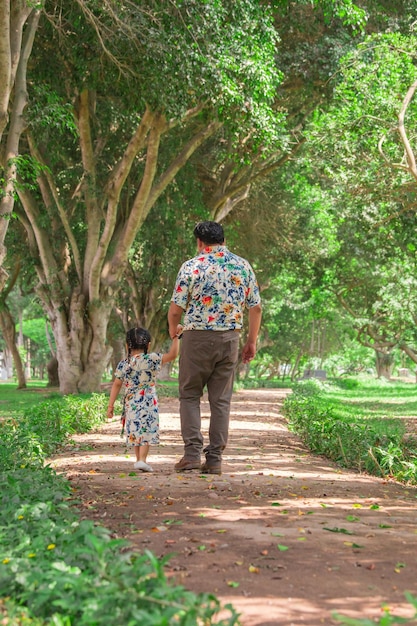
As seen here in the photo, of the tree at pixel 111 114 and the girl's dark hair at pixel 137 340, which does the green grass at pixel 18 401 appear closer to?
the tree at pixel 111 114

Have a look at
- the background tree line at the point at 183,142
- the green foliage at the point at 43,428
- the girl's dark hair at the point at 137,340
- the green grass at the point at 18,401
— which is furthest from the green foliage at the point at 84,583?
the green grass at the point at 18,401

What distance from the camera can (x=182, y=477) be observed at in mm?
6777

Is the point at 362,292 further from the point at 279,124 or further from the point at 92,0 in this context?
the point at 92,0

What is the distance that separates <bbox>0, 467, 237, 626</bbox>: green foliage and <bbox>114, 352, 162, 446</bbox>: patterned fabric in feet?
11.2

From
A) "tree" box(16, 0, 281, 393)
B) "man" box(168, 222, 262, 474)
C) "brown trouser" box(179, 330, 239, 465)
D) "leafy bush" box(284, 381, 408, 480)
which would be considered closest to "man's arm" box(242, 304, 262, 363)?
"man" box(168, 222, 262, 474)

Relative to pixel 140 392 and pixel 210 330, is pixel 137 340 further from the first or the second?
pixel 210 330

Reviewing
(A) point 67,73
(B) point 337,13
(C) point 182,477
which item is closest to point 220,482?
(C) point 182,477

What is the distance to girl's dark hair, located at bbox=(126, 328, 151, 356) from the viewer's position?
782 centimetres

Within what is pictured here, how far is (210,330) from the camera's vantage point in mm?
6871

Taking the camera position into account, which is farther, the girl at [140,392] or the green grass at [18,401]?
the green grass at [18,401]

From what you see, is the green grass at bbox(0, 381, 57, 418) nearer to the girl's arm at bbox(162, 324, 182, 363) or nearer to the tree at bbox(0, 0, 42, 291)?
the tree at bbox(0, 0, 42, 291)

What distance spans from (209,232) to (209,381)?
129 cm

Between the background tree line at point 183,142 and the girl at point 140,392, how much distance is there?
3.19 m

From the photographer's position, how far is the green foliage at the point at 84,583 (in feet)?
9.16
